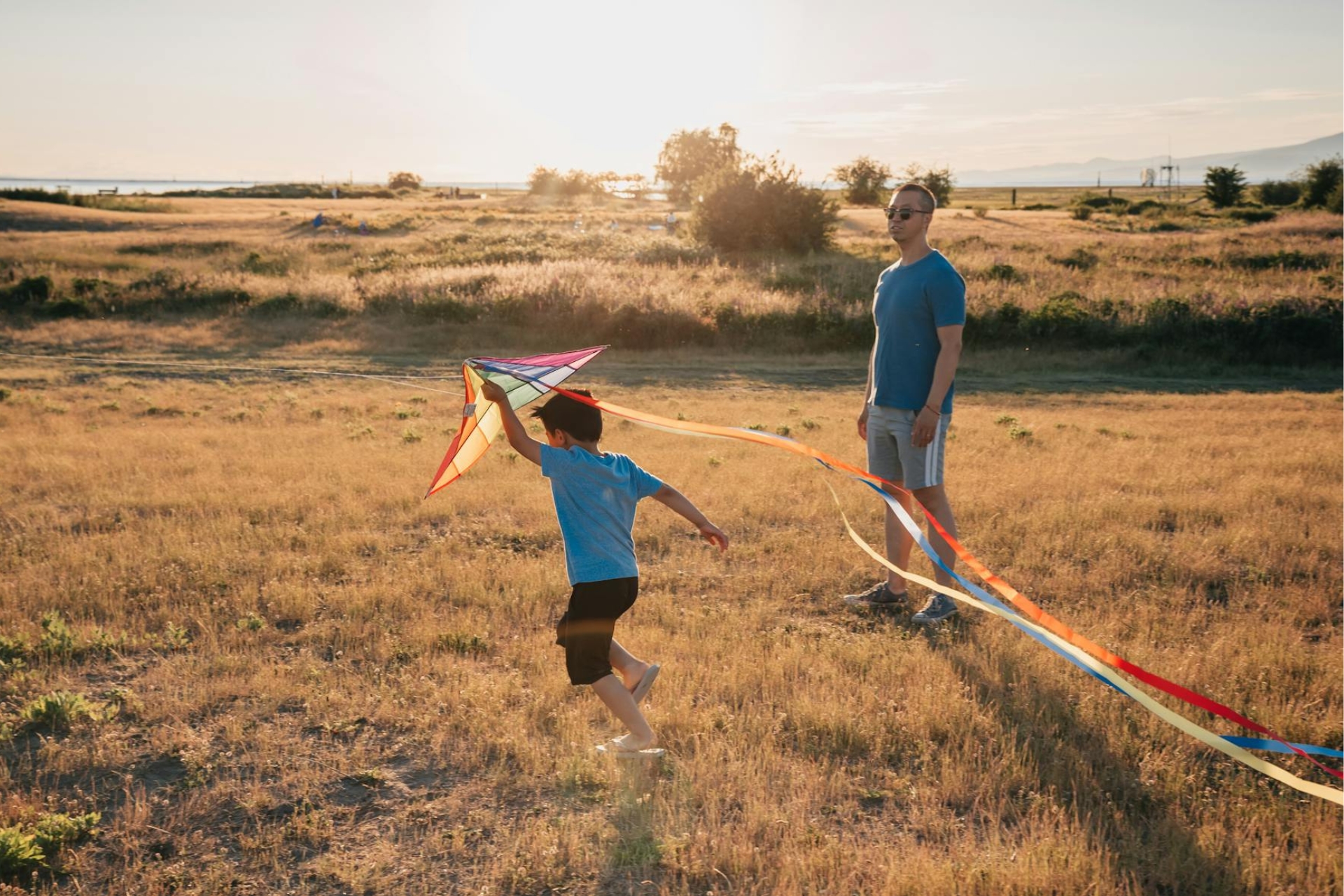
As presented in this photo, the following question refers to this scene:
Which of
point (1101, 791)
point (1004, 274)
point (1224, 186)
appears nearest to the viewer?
point (1101, 791)

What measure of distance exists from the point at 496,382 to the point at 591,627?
4.68 ft

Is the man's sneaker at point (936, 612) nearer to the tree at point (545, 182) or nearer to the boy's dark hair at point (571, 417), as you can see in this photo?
the boy's dark hair at point (571, 417)

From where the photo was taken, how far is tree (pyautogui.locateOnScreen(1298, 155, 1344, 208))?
193 ft

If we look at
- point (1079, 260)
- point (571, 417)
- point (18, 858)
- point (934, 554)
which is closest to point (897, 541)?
point (934, 554)

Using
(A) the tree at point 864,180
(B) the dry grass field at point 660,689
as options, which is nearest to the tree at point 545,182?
(A) the tree at point 864,180

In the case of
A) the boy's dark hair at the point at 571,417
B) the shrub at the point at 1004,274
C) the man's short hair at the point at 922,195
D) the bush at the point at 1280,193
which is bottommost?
the boy's dark hair at the point at 571,417

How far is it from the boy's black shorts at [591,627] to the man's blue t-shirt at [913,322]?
2621 millimetres

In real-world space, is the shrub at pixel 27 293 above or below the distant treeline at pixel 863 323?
above

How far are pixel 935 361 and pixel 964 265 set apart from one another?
76.8 ft

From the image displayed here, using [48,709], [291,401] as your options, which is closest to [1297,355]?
[291,401]

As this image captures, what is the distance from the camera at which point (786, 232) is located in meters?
36.8

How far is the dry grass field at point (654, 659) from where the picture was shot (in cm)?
392

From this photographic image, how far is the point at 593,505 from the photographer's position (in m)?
4.42

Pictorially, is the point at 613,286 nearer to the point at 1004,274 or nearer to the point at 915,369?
the point at 1004,274
